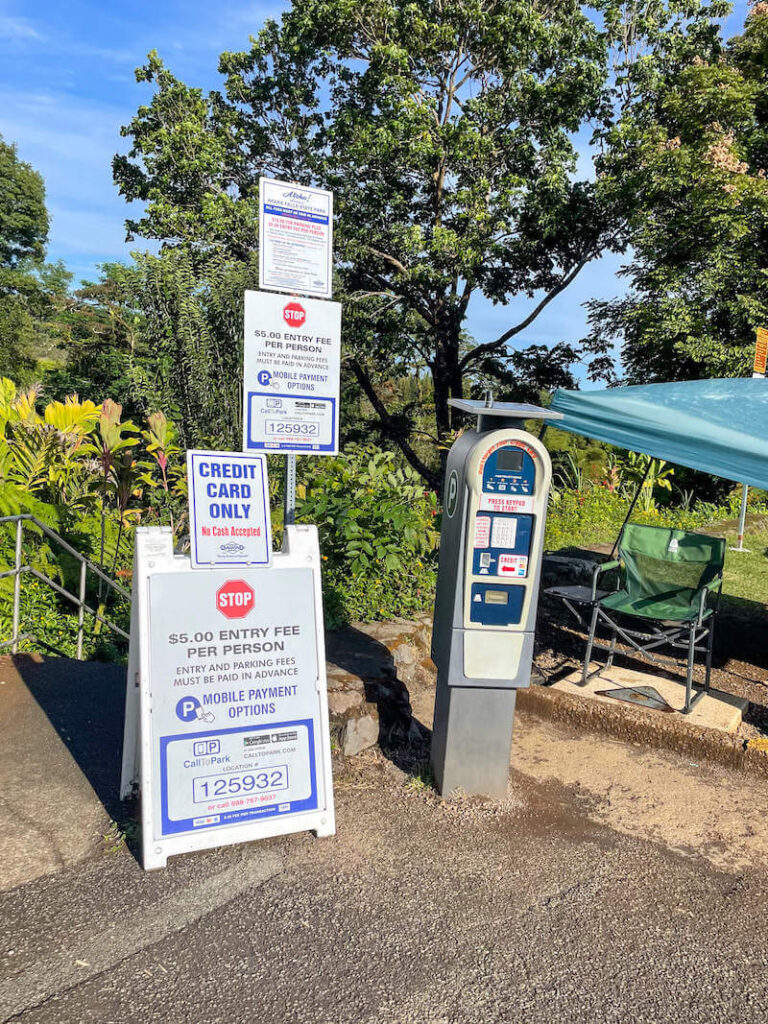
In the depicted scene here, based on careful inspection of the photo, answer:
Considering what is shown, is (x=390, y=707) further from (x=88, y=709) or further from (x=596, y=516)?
(x=596, y=516)

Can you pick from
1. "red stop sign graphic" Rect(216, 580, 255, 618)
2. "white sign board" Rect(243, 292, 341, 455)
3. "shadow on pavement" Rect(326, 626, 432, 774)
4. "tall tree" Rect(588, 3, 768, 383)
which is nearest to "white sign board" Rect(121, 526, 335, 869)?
"red stop sign graphic" Rect(216, 580, 255, 618)

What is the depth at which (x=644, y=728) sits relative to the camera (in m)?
4.61

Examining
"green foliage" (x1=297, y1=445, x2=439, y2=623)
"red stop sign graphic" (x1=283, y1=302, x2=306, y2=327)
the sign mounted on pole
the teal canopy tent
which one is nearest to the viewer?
"red stop sign graphic" (x1=283, y1=302, x2=306, y2=327)

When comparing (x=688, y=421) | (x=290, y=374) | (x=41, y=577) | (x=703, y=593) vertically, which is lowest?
(x=41, y=577)

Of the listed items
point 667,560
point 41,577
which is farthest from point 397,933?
point 667,560

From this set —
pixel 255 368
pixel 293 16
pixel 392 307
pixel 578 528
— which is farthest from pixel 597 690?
pixel 293 16

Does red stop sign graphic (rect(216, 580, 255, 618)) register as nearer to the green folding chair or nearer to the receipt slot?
the receipt slot

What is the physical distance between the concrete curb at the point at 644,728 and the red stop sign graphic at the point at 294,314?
2795 millimetres

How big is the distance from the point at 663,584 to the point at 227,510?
147 inches

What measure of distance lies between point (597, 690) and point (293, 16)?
18433mm

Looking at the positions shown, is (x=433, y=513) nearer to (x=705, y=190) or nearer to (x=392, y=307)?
(x=705, y=190)

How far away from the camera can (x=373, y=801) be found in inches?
146

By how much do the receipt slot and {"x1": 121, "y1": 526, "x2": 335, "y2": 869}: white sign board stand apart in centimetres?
67

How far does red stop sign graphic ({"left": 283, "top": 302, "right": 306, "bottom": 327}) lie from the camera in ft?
12.0
